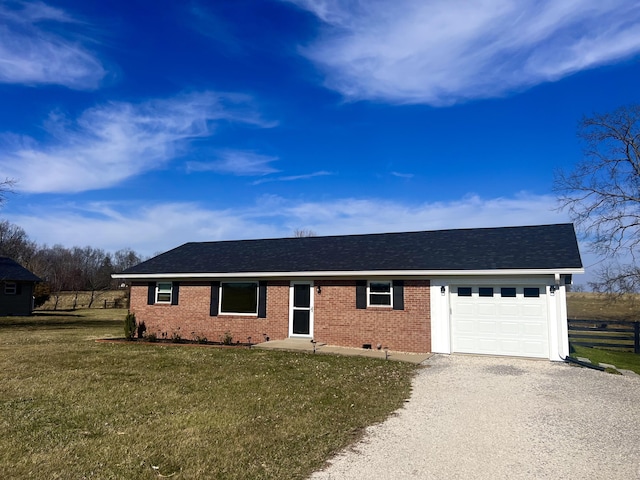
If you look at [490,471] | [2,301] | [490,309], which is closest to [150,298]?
[490,309]

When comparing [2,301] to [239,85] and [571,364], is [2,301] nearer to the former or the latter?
[239,85]

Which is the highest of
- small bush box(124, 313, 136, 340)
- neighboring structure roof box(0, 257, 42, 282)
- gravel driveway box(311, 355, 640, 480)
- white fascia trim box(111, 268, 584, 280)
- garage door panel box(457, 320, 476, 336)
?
neighboring structure roof box(0, 257, 42, 282)

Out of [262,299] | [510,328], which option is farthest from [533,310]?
[262,299]

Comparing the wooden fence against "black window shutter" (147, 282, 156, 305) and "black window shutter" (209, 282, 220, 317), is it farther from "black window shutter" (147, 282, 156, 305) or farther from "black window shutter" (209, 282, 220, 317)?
"black window shutter" (147, 282, 156, 305)

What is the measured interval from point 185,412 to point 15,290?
3378cm

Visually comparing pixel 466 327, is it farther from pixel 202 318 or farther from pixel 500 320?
pixel 202 318

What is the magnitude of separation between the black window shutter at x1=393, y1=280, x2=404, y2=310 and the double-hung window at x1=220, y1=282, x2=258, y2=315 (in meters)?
5.53

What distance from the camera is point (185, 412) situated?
6867 millimetres

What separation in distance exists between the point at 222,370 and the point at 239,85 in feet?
30.7

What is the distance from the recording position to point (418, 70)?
1233 centimetres

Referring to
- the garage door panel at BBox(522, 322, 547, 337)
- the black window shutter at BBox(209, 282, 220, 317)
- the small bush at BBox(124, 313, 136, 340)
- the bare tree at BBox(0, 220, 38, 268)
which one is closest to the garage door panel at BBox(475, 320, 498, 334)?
the garage door panel at BBox(522, 322, 547, 337)

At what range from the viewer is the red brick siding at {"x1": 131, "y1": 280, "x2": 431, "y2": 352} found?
558 inches

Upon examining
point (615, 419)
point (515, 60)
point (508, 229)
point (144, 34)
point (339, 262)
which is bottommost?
point (615, 419)

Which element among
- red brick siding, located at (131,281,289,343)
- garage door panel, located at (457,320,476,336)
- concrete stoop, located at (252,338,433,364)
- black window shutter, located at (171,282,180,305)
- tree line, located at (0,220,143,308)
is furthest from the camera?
tree line, located at (0,220,143,308)
